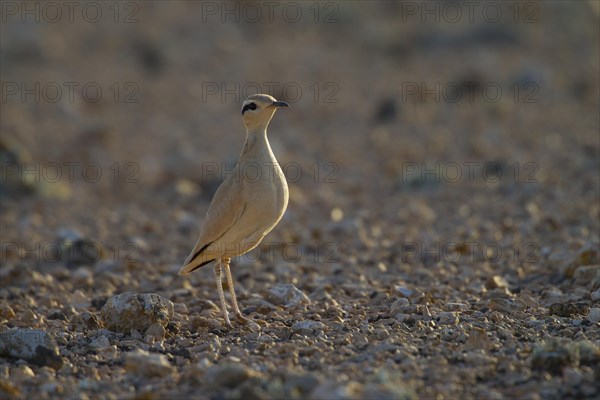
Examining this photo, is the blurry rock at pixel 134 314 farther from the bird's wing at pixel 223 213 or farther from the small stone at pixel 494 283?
the small stone at pixel 494 283

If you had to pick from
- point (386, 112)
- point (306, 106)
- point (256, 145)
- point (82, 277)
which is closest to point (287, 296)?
point (256, 145)

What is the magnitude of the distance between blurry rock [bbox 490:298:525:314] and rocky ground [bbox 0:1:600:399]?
2 centimetres

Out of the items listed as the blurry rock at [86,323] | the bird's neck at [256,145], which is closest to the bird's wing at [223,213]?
the bird's neck at [256,145]

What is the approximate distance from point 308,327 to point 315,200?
7020mm

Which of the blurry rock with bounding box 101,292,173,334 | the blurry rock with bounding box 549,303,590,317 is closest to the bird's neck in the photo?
the blurry rock with bounding box 101,292,173,334

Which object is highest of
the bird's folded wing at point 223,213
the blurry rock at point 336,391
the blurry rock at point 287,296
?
the bird's folded wing at point 223,213

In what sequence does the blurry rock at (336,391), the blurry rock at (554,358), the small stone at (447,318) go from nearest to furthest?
the blurry rock at (336,391) < the blurry rock at (554,358) < the small stone at (447,318)

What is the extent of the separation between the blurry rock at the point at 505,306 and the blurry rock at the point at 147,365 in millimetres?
2910

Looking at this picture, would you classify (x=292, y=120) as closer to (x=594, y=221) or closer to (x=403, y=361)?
(x=594, y=221)

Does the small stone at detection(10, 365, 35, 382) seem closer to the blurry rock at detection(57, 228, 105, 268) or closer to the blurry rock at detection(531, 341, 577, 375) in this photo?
the blurry rock at detection(531, 341, 577, 375)

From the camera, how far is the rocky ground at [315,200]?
5.63m

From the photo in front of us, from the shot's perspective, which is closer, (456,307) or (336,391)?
(336,391)

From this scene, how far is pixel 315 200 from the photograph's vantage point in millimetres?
13430

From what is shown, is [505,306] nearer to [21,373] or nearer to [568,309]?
[568,309]
